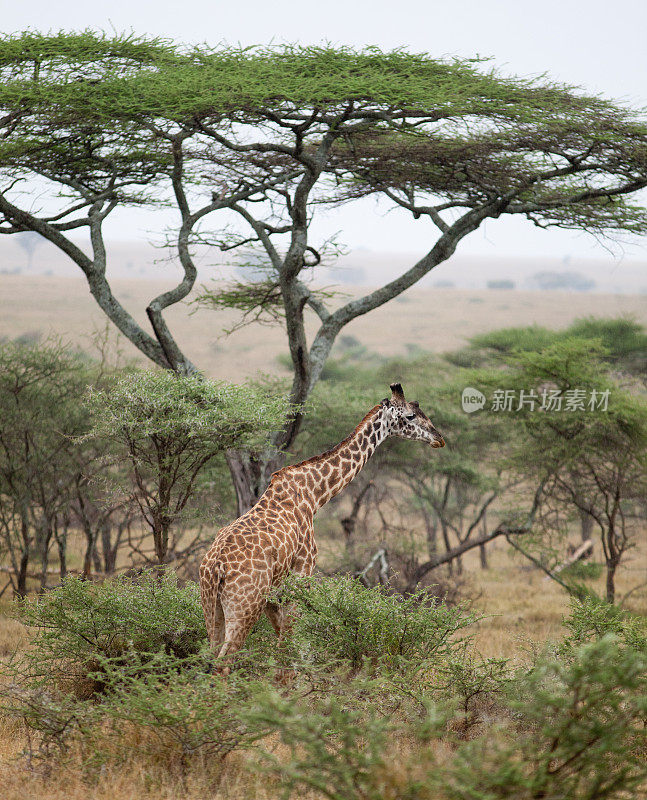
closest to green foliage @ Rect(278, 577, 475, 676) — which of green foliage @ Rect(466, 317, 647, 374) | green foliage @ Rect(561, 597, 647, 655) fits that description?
green foliage @ Rect(561, 597, 647, 655)

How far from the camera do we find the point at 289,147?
11414 mm

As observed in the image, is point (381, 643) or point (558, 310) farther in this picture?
point (558, 310)

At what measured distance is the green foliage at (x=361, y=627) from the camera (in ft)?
20.2

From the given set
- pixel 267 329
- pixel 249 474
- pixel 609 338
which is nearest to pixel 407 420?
pixel 249 474

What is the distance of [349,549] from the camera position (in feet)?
46.3

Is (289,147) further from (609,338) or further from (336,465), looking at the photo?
(609,338)

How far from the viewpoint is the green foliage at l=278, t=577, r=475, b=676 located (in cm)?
615

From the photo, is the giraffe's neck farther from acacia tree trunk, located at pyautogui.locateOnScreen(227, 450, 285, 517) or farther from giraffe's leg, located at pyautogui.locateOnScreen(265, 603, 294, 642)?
acacia tree trunk, located at pyautogui.locateOnScreen(227, 450, 285, 517)

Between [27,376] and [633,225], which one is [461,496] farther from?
[27,376]

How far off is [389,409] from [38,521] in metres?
9.45

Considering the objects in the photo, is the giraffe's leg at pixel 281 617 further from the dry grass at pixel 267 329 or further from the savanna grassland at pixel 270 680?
the dry grass at pixel 267 329

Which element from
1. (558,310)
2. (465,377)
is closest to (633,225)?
(465,377)

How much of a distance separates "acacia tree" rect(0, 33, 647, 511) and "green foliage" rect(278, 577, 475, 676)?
3.37 metres

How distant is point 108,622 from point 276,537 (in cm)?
171
